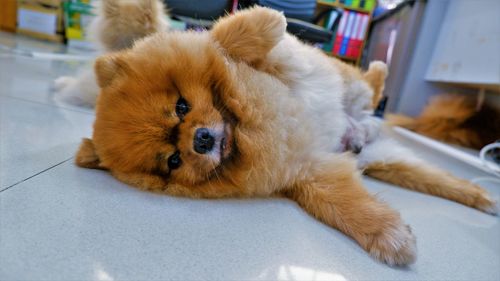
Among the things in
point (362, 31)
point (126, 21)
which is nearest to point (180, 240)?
point (126, 21)

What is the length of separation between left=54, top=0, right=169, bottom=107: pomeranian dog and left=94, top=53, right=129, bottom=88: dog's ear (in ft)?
3.38

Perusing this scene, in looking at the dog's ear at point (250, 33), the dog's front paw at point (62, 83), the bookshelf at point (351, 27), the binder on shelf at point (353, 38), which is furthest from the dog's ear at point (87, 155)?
the binder on shelf at point (353, 38)

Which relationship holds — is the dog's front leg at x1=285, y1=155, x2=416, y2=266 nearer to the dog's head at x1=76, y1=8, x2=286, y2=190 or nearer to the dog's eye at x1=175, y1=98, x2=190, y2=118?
the dog's head at x1=76, y1=8, x2=286, y2=190

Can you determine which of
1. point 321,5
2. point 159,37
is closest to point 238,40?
point 159,37

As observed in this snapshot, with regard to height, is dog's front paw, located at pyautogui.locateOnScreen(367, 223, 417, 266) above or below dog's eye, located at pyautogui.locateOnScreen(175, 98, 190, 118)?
below

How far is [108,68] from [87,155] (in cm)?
32

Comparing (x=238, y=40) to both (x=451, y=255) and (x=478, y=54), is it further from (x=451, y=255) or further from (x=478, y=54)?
(x=478, y=54)

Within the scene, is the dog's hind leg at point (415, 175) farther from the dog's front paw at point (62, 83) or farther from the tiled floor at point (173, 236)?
the dog's front paw at point (62, 83)

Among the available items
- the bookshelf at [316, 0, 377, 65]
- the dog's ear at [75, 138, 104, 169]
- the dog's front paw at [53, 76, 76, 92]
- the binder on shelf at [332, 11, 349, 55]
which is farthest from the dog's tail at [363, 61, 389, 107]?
the binder on shelf at [332, 11, 349, 55]

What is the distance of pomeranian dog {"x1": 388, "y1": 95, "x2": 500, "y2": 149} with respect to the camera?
2.79 meters

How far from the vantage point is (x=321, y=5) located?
5.36m

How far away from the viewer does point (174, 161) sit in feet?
3.60

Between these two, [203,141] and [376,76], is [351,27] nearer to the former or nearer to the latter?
[376,76]

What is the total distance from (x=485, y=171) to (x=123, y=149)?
2180 millimetres
